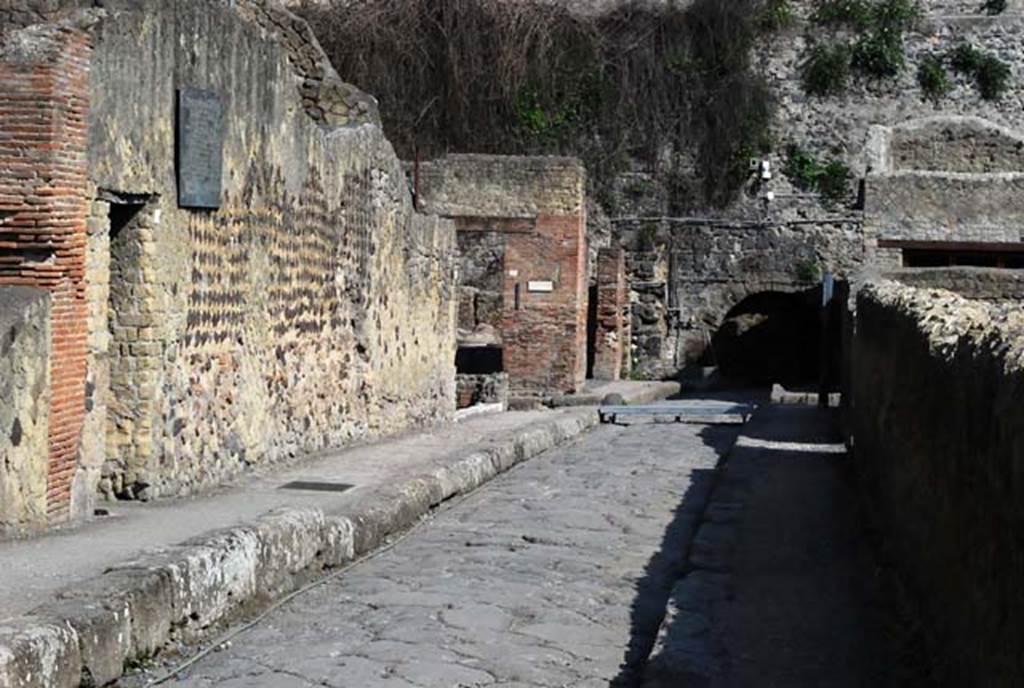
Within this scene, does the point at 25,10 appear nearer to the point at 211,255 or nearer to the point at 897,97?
the point at 211,255

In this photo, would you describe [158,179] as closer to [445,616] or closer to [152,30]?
[152,30]

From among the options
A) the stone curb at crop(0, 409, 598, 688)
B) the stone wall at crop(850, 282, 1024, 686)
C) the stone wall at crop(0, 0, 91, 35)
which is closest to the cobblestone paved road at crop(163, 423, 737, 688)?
the stone curb at crop(0, 409, 598, 688)

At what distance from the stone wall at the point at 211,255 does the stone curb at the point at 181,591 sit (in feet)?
3.33

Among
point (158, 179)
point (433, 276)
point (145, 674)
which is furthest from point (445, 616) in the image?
point (433, 276)

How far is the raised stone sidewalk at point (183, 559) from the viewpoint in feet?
16.6

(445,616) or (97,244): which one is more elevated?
(97,244)

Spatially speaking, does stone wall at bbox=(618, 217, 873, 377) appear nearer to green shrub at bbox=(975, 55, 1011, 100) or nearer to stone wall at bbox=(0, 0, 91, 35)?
green shrub at bbox=(975, 55, 1011, 100)

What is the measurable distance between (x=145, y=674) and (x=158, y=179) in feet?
11.2

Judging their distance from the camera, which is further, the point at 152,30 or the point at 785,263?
the point at 785,263

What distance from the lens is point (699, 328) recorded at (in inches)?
1070

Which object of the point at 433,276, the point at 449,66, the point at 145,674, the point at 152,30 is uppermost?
the point at 449,66

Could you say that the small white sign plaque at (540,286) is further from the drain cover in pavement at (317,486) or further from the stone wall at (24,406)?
the stone wall at (24,406)

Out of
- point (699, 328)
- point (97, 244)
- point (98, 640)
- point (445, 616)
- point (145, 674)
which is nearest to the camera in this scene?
point (98, 640)

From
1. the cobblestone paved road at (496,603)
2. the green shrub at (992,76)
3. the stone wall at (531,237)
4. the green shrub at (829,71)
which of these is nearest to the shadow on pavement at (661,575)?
the cobblestone paved road at (496,603)
